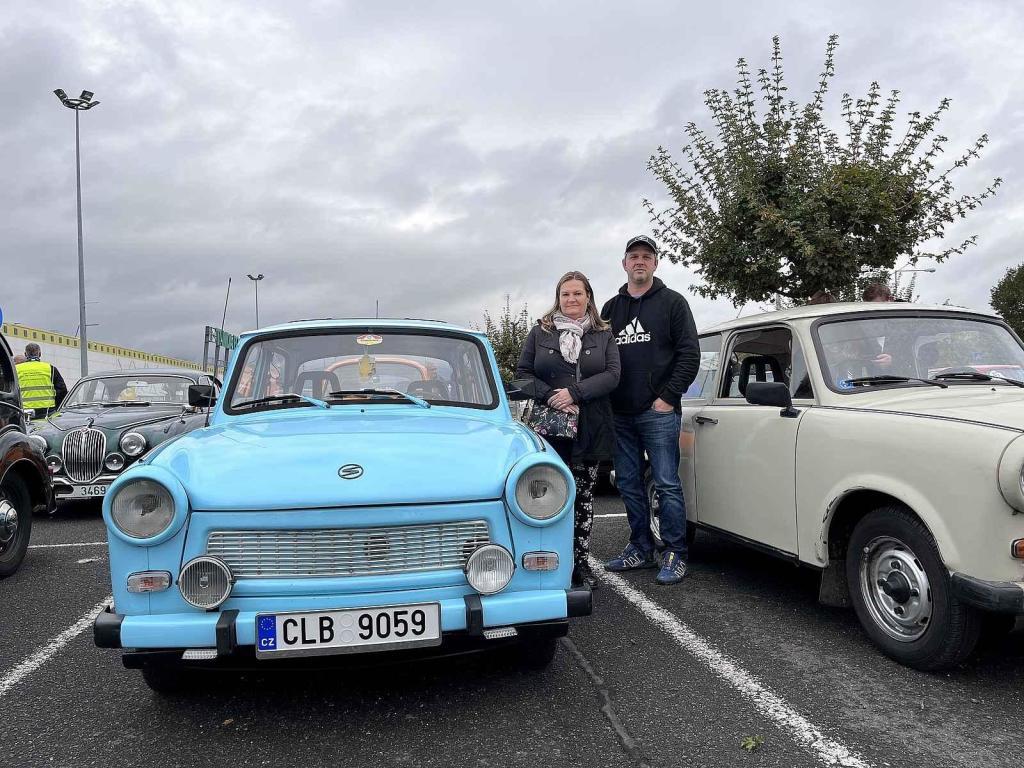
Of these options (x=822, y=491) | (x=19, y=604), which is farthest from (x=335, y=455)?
(x=19, y=604)

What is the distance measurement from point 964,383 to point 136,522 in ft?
12.2

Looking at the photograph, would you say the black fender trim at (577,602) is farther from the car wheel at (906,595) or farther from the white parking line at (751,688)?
the car wheel at (906,595)

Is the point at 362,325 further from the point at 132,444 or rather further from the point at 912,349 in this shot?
the point at 132,444

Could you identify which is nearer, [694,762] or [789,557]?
[694,762]

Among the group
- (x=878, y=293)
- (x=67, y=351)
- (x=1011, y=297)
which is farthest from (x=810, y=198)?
(x=1011, y=297)

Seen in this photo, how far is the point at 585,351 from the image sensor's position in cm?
445

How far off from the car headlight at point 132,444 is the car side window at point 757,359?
5884 millimetres

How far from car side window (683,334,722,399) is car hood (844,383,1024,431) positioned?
4.45 feet

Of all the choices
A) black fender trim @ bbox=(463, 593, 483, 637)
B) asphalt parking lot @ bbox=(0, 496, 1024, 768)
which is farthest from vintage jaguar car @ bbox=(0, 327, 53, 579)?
black fender trim @ bbox=(463, 593, 483, 637)

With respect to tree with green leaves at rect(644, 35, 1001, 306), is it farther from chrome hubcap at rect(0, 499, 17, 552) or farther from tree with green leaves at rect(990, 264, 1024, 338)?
tree with green leaves at rect(990, 264, 1024, 338)

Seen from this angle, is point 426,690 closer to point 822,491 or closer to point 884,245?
point 822,491

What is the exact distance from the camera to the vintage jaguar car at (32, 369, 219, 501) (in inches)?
299

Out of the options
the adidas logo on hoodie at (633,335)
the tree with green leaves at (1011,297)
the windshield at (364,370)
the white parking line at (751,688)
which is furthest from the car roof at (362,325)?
the tree with green leaves at (1011,297)

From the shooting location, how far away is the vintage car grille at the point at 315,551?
2.69m
